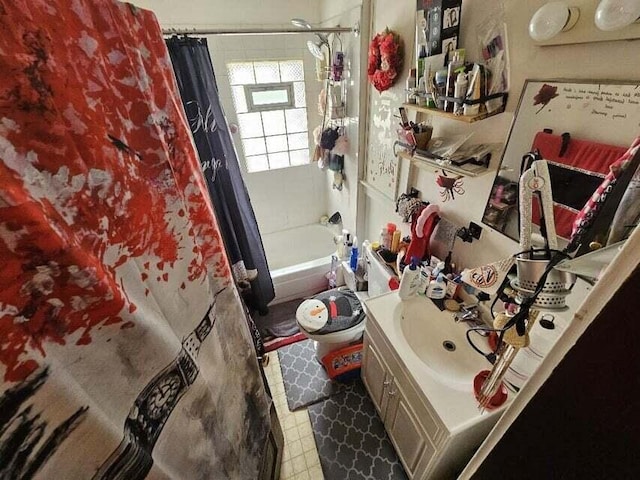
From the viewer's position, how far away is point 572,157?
0.75 m

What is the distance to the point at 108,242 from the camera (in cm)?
51

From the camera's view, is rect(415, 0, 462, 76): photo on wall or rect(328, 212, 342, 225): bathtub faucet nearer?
rect(415, 0, 462, 76): photo on wall

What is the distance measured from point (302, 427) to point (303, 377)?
29 centimetres

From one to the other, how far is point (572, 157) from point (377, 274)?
3.69 feet

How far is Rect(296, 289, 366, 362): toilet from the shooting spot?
1.58 meters

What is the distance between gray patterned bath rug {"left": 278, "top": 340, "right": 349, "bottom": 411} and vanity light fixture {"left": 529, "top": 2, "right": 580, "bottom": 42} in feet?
5.87

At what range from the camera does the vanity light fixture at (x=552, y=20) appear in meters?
0.67

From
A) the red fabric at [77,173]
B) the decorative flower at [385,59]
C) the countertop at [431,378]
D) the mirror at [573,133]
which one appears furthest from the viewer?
the decorative flower at [385,59]

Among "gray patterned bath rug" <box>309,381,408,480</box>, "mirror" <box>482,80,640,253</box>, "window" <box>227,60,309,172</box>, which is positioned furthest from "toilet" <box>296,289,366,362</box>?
"window" <box>227,60,309,172</box>

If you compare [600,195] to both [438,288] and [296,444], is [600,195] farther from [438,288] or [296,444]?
[296,444]

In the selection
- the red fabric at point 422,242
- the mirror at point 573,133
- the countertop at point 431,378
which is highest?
the mirror at point 573,133

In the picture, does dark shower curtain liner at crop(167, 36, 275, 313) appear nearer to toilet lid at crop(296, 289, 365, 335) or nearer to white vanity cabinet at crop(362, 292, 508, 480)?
toilet lid at crop(296, 289, 365, 335)

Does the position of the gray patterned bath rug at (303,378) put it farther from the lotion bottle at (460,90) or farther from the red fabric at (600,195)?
the lotion bottle at (460,90)

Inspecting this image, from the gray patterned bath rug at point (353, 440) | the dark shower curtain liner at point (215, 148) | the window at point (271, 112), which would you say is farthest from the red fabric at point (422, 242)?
the window at point (271, 112)
